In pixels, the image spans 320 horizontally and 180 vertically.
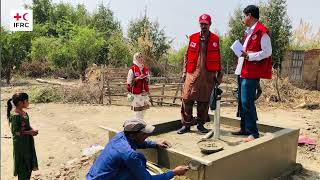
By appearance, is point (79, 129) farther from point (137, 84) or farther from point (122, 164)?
point (122, 164)

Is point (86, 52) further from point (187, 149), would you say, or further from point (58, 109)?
point (187, 149)

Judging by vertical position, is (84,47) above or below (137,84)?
above

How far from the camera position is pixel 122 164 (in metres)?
3.20

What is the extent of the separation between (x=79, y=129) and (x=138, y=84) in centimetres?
227

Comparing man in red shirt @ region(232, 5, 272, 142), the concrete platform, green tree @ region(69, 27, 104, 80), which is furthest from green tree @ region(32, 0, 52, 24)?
man in red shirt @ region(232, 5, 272, 142)

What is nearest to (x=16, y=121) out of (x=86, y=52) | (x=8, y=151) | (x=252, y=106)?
(x=8, y=151)

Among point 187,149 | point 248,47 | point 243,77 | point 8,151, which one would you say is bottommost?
point 8,151

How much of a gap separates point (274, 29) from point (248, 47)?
1449 centimetres

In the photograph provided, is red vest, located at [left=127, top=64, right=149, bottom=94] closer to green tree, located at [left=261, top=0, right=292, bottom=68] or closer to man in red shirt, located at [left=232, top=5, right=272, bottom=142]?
man in red shirt, located at [left=232, top=5, right=272, bottom=142]

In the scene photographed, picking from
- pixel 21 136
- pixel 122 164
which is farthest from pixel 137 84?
pixel 122 164

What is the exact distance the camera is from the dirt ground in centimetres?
574

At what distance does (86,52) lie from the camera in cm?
1698

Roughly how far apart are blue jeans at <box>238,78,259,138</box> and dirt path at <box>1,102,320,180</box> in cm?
115

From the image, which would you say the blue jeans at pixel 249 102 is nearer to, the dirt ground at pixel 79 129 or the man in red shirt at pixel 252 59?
the man in red shirt at pixel 252 59
